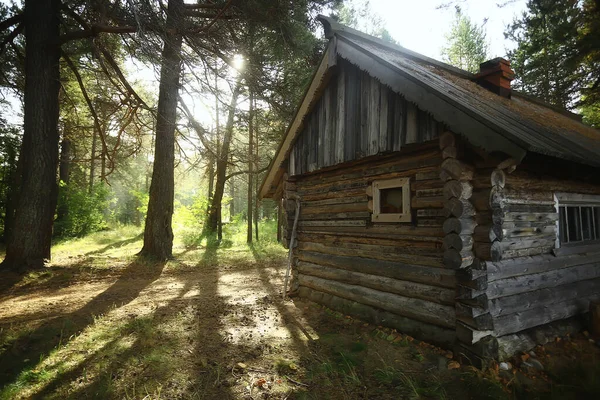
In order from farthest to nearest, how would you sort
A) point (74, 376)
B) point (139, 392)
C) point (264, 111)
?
point (264, 111) → point (74, 376) → point (139, 392)

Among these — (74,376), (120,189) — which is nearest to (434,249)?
(74,376)

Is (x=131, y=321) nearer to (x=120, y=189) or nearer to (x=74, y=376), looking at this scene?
(x=74, y=376)

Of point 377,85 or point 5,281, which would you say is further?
point 5,281

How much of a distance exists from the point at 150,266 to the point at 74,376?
696cm

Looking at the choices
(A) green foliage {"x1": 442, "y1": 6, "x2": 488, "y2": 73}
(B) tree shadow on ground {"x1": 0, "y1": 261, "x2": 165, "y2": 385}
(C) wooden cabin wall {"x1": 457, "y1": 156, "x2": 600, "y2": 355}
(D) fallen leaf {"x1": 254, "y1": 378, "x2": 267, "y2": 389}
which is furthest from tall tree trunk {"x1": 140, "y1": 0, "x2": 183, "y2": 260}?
(A) green foliage {"x1": 442, "y1": 6, "x2": 488, "y2": 73}

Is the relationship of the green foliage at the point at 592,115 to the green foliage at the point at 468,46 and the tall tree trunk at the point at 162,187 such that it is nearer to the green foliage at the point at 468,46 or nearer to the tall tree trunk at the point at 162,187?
the green foliage at the point at 468,46

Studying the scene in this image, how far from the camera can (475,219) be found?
4281 millimetres

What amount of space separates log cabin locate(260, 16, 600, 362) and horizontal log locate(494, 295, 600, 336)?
0.09 feet

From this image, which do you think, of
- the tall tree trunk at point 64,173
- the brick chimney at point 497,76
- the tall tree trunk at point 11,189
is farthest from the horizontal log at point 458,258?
the tall tree trunk at point 64,173

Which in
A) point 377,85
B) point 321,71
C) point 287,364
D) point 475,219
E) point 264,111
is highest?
point 264,111

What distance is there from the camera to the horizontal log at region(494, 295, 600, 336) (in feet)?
14.1

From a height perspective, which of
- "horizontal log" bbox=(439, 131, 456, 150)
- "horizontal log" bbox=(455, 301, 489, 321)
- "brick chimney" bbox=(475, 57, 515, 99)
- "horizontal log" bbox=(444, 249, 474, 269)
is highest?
"brick chimney" bbox=(475, 57, 515, 99)

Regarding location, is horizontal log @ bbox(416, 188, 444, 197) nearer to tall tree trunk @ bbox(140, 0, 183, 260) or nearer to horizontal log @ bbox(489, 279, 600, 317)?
horizontal log @ bbox(489, 279, 600, 317)

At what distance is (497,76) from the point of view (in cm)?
744
